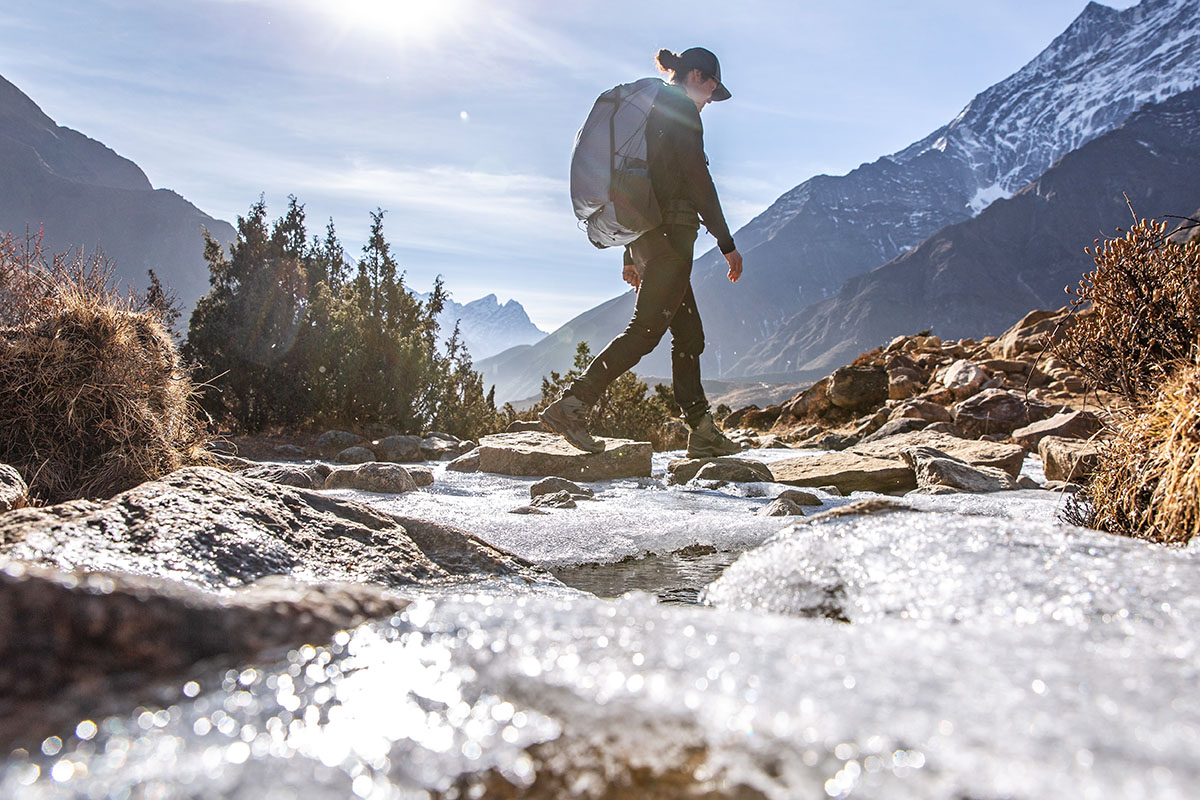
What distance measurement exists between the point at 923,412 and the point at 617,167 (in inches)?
257

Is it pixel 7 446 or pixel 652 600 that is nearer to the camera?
pixel 652 600

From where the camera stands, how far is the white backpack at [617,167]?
4.45 meters

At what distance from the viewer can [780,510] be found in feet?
11.6

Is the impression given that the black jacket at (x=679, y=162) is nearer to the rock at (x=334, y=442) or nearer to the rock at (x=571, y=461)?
the rock at (x=571, y=461)

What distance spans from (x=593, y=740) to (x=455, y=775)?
0.46 ft

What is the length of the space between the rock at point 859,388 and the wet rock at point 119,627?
11856 millimetres

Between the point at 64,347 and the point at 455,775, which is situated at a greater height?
the point at 64,347

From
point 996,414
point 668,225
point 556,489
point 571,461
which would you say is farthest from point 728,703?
point 996,414

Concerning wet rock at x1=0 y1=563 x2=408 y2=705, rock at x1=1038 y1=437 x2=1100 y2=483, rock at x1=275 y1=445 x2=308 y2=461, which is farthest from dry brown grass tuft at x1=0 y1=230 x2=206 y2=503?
rock at x1=1038 y1=437 x2=1100 y2=483

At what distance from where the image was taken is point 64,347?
8.29 ft

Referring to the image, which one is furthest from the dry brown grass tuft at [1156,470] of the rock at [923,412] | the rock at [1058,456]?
the rock at [923,412]

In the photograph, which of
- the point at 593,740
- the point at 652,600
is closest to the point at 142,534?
the point at 652,600

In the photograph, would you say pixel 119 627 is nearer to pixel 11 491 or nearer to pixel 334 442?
pixel 11 491

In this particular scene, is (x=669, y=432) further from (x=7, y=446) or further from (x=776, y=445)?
(x=7, y=446)
